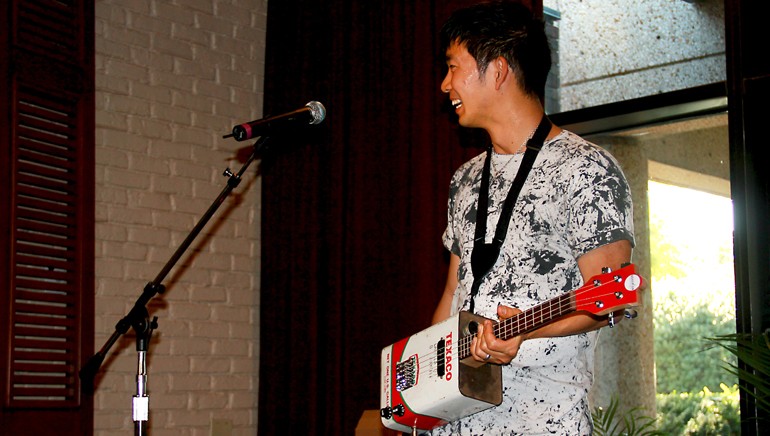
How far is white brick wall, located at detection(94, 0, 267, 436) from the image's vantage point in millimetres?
4070

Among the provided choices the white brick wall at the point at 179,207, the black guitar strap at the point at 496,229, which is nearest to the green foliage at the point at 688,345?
the black guitar strap at the point at 496,229

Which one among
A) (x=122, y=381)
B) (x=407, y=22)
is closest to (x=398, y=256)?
(x=407, y=22)

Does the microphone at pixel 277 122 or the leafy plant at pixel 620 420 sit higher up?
the microphone at pixel 277 122

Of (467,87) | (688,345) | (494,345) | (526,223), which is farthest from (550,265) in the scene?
(688,345)

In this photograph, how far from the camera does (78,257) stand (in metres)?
3.76

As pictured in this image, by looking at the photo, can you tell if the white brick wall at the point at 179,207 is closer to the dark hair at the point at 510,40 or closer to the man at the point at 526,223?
the man at the point at 526,223

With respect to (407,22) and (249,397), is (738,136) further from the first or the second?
(249,397)

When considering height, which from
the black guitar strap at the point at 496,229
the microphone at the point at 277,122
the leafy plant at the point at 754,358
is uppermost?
the microphone at the point at 277,122

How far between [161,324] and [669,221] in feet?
6.63

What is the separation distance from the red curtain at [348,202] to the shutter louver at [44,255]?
0.90 m

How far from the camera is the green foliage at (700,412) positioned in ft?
Result: 11.3

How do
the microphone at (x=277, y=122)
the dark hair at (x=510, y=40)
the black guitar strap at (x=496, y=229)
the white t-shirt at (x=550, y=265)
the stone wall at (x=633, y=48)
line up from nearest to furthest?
the white t-shirt at (x=550, y=265), the black guitar strap at (x=496, y=229), the dark hair at (x=510, y=40), the microphone at (x=277, y=122), the stone wall at (x=633, y=48)

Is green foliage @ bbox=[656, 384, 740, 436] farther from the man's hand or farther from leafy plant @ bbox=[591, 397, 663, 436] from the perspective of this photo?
the man's hand

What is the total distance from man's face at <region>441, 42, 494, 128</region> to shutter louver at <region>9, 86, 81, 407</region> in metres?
1.85
